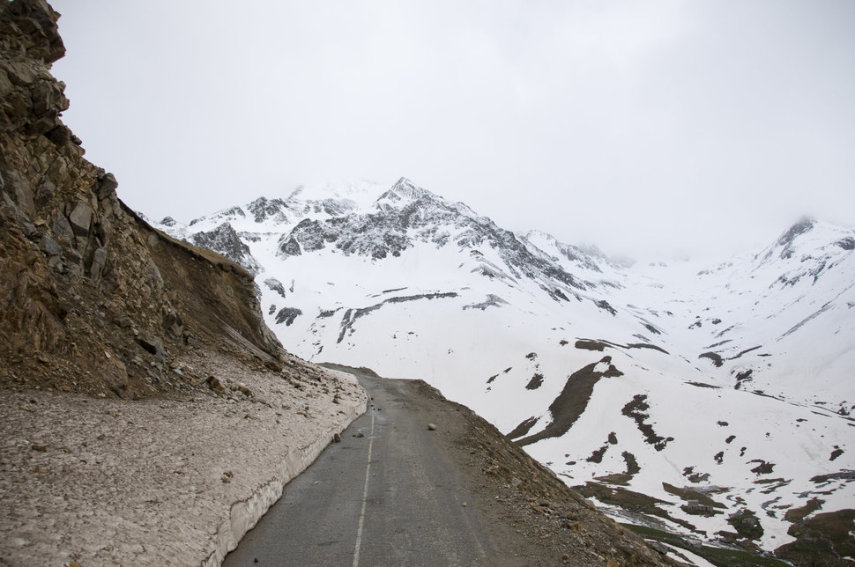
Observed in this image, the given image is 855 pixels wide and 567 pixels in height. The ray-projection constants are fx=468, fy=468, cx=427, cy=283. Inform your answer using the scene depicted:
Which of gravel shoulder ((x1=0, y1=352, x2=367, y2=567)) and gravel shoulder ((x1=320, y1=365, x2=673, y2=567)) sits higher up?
gravel shoulder ((x1=320, y1=365, x2=673, y2=567))

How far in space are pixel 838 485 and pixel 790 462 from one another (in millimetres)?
10899

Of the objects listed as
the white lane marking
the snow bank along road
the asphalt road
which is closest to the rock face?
the asphalt road

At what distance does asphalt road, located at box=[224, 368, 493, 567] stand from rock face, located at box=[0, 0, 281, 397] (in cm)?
652

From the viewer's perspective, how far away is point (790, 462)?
7675 centimetres

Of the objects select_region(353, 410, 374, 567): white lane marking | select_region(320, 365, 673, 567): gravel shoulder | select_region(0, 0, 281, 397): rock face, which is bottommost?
select_region(353, 410, 374, 567): white lane marking

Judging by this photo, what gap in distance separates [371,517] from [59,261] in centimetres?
1392

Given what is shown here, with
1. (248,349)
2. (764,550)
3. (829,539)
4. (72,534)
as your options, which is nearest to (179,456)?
(72,534)

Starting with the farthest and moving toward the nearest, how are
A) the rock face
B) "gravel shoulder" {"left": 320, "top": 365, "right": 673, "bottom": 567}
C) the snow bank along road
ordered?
the rock face < "gravel shoulder" {"left": 320, "top": 365, "right": 673, "bottom": 567} < the snow bank along road

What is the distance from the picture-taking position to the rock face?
12.7 meters

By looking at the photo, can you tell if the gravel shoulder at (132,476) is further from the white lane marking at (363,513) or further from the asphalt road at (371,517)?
the white lane marking at (363,513)

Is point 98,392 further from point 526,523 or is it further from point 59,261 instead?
point 526,523

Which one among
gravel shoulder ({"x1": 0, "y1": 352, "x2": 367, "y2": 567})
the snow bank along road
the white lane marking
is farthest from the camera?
the snow bank along road

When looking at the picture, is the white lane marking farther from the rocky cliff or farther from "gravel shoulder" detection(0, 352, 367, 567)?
"gravel shoulder" detection(0, 352, 367, 567)

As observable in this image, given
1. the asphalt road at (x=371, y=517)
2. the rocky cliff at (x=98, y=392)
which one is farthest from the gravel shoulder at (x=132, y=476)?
the asphalt road at (x=371, y=517)
